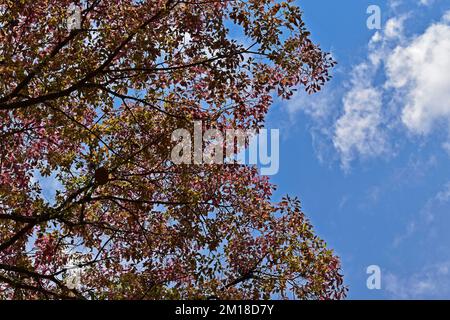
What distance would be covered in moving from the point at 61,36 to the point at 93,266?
4696mm

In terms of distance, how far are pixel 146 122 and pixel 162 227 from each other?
2.26m

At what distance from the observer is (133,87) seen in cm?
1123

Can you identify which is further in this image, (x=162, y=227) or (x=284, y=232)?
(x=162, y=227)

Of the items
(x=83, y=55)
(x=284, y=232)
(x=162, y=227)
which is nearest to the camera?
(x=83, y=55)

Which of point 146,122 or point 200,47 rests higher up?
point 200,47

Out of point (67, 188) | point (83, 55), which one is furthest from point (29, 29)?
point (67, 188)
